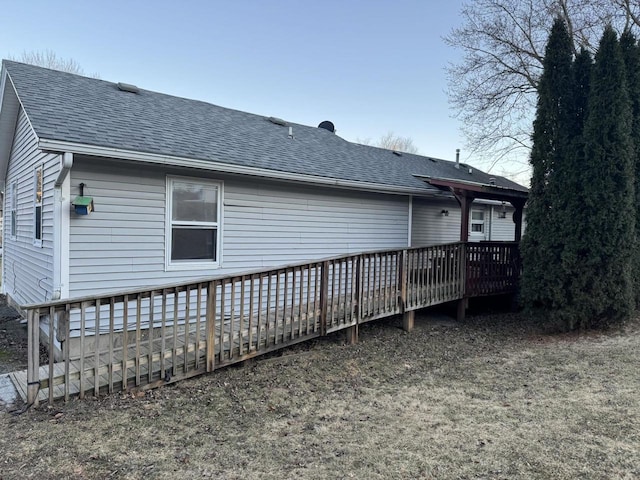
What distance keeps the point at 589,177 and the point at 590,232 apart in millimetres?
869

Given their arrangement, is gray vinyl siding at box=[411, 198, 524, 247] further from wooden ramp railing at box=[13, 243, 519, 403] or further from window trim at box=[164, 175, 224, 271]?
window trim at box=[164, 175, 224, 271]

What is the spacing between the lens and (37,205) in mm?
6531

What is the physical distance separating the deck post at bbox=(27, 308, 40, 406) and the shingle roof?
2133 mm

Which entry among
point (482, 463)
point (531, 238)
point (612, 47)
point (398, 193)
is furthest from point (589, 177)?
point (482, 463)

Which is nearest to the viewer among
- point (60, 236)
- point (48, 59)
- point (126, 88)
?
point (60, 236)

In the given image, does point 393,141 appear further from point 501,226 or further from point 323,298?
point 323,298

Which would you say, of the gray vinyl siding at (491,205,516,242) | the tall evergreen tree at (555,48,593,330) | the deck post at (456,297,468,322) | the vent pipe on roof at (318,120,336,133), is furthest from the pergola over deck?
the vent pipe on roof at (318,120,336,133)

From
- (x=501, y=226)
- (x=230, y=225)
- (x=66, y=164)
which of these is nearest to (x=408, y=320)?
(x=230, y=225)

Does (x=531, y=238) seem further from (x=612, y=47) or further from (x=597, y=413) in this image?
(x=597, y=413)

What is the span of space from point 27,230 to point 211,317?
4885 millimetres

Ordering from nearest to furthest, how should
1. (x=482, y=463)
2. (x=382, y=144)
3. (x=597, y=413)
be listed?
(x=482, y=463) → (x=597, y=413) → (x=382, y=144)

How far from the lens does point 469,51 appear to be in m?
14.1

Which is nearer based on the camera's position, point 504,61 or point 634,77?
point 634,77

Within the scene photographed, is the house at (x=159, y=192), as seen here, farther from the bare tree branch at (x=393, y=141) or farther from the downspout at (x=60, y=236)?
the bare tree branch at (x=393, y=141)
